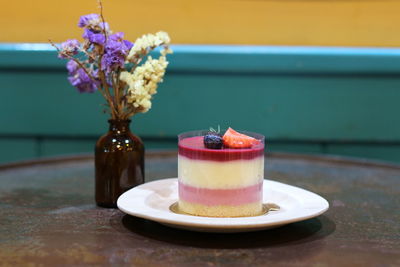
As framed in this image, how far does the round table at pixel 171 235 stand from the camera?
2.50 feet

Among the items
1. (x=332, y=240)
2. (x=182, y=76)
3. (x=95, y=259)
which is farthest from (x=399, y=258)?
(x=182, y=76)

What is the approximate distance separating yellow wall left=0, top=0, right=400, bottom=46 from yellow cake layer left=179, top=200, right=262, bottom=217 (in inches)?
44.6

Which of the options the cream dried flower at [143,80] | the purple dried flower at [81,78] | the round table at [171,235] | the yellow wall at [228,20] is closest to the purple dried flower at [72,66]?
the purple dried flower at [81,78]

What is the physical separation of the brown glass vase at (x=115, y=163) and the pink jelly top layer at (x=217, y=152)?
16 centimetres

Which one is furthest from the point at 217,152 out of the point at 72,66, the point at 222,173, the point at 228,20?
the point at 228,20

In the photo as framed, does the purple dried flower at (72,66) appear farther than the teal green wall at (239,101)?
No

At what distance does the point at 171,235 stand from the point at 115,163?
0.78ft

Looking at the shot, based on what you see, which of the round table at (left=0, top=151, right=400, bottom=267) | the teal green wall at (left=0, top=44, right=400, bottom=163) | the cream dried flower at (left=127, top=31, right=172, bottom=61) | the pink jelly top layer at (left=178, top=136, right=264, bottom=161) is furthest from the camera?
the teal green wall at (left=0, top=44, right=400, bottom=163)

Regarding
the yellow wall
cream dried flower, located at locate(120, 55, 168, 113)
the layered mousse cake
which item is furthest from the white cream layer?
the yellow wall

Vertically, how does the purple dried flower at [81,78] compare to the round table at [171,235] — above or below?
above

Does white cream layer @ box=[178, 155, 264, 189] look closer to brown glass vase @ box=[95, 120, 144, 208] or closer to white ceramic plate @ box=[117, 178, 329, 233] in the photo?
white ceramic plate @ box=[117, 178, 329, 233]

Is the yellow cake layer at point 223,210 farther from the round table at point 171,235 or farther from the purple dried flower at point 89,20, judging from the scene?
the purple dried flower at point 89,20

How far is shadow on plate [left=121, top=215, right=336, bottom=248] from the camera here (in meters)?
0.82

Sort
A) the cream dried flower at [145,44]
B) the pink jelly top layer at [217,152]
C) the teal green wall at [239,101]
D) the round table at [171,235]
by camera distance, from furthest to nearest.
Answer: the teal green wall at [239,101]
the cream dried flower at [145,44]
the pink jelly top layer at [217,152]
the round table at [171,235]
